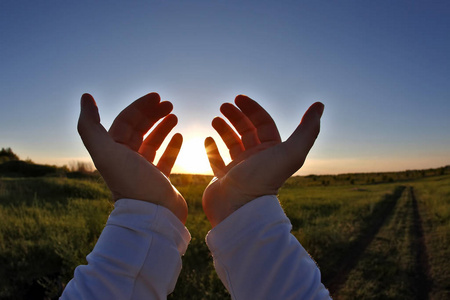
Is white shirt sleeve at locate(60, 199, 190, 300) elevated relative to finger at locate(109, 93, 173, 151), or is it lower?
lower

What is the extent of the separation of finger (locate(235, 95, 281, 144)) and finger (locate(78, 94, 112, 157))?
884 mm

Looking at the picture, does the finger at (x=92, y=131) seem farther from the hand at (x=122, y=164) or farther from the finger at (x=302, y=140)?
the finger at (x=302, y=140)

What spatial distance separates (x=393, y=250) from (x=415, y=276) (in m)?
1.38

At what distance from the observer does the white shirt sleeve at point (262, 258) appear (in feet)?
3.99

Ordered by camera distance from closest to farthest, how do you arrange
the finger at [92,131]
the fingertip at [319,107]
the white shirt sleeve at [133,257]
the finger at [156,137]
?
the white shirt sleeve at [133,257] → the finger at [92,131] → the fingertip at [319,107] → the finger at [156,137]

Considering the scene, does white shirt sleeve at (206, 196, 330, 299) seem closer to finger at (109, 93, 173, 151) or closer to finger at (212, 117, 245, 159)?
finger at (212, 117, 245, 159)

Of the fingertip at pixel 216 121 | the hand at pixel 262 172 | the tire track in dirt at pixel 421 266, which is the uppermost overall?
the fingertip at pixel 216 121

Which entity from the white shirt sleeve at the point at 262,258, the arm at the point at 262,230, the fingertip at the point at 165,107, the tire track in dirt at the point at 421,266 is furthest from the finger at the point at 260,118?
the tire track in dirt at the point at 421,266

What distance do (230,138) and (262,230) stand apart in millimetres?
914

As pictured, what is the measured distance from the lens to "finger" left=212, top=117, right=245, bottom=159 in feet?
6.94

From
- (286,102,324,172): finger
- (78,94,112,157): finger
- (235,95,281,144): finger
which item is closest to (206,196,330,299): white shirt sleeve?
(286,102,324,172): finger

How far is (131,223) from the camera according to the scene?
1.33m

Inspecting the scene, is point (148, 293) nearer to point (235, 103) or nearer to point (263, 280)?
point (263, 280)

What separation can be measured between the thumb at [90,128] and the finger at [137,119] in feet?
0.65
